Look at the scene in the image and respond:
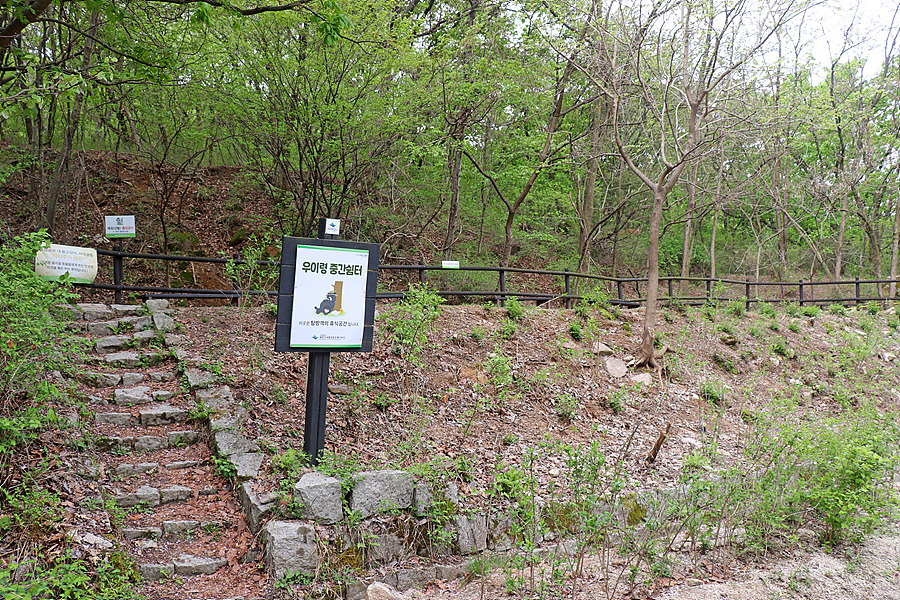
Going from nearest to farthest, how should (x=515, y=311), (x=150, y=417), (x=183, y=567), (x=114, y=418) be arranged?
(x=183, y=567) → (x=114, y=418) → (x=150, y=417) → (x=515, y=311)

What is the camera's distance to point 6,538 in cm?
345

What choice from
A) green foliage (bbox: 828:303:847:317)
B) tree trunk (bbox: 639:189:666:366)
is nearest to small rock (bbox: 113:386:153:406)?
tree trunk (bbox: 639:189:666:366)

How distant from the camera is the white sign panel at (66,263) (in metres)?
6.37

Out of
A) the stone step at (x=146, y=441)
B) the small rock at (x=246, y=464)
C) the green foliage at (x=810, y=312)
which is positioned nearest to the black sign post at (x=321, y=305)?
the small rock at (x=246, y=464)

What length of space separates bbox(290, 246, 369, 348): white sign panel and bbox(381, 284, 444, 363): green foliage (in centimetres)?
166

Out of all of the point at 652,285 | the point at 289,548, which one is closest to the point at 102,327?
the point at 289,548

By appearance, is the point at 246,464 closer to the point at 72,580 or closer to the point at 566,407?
the point at 72,580

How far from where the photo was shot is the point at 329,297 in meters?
4.80

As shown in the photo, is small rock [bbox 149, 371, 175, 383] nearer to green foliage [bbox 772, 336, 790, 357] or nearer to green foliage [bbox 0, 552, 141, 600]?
green foliage [bbox 0, 552, 141, 600]

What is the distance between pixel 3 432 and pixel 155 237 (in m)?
9.32

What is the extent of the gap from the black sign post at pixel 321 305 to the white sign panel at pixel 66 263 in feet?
11.1

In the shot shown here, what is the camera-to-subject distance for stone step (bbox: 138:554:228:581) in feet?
12.5

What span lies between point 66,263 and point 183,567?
4.59m

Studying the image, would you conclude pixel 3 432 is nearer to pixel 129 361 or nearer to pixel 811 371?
pixel 129 361
